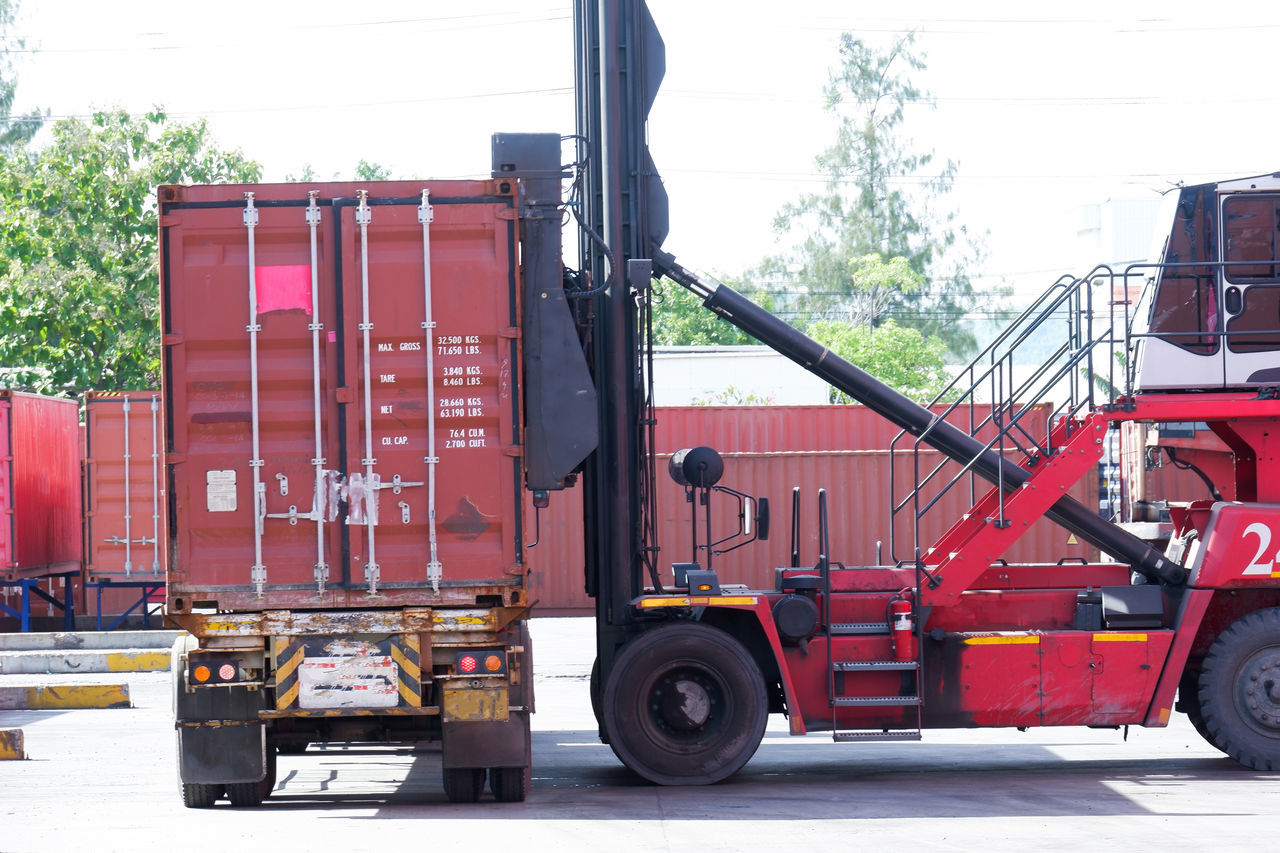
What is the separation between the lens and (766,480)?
22.2m

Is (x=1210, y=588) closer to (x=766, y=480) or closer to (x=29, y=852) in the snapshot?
(x=29, y=852)

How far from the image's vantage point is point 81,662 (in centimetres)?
1728

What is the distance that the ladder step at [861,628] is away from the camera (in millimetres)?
9656

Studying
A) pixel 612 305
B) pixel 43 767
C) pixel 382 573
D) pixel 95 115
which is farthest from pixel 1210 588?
pixel 95 115

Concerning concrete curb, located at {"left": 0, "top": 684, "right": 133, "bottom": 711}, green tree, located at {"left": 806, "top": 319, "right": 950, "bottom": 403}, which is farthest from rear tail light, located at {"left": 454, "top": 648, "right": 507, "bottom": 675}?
green tree, located at {"left": 806, "top": 319, "right": 950, "bottom": 403}

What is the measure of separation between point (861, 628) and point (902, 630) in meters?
0.32

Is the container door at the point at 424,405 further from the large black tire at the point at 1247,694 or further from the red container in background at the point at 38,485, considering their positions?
the red container in background at the point at 38,485

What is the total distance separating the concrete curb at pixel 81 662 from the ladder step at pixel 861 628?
1068 centimetres

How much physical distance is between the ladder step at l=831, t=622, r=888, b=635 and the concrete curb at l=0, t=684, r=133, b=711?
837cm

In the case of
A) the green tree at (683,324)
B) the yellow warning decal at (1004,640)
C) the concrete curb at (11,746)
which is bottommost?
the concrete curb at (11,746)

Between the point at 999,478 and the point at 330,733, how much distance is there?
15.8 ft

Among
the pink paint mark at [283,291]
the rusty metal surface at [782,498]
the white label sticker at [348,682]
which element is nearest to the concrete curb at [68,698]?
the white label sticker at [348,682]

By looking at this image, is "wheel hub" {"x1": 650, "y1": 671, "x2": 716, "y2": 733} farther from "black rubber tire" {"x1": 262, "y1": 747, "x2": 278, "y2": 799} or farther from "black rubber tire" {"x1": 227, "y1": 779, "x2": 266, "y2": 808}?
"black rubber tire" {"x1": 227, "y1": 779, "x2": 266, "y2": 808}

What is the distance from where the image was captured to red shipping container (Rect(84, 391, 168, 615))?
1905 centimetres
